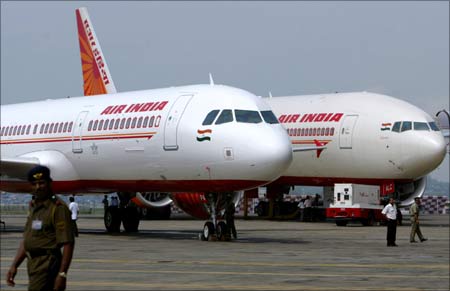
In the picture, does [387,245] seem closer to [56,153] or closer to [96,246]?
[96,246]

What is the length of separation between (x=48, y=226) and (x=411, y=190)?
126 feet

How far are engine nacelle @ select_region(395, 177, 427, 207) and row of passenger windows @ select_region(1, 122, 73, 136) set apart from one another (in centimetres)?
1888

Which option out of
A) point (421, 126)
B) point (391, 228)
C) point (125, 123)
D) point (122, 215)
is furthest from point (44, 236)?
Result: point (421, 126)

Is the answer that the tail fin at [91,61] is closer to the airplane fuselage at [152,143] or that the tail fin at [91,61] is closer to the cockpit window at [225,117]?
the airplane fuselage at [152,143]

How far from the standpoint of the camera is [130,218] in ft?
121

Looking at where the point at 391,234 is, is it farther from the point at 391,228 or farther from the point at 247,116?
the point at 247,116

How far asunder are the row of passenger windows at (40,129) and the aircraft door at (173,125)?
5.06m

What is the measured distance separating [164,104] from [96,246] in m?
5.42

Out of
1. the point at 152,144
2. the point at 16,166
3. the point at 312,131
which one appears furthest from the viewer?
the point at 312,131

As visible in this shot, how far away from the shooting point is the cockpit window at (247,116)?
1177 inches

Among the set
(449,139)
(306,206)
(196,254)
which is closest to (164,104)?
(196,254)

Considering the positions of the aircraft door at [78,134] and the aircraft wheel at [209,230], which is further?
the aircraft door at [78,134]

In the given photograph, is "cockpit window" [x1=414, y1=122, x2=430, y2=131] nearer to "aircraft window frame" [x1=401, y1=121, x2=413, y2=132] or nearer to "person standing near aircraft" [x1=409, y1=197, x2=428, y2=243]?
"aircraft window frame" [x1=401, y1=121, x2=413, y2=132]

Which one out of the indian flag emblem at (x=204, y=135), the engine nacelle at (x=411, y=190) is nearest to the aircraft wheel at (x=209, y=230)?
the indian flag emblem at (x=204, y=135)
